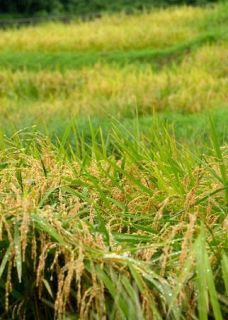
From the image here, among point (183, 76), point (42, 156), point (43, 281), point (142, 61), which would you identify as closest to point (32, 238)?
point (43, 281)

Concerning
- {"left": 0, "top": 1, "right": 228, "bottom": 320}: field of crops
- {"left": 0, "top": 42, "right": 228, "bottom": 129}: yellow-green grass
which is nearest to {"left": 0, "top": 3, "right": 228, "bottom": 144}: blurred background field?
{"left": 0, "top": 42, "right": 228, "bottom": 129}: yellow-green grass

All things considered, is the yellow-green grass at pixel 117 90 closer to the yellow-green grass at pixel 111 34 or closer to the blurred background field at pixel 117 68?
the blurred background field at pixel 117 68

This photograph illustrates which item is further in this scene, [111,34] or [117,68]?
[111,34]

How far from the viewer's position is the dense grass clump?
8.87 ft

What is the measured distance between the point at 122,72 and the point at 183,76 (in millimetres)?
1165

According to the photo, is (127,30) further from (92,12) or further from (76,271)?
(76,271)

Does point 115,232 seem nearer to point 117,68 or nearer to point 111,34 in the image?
point 117,68

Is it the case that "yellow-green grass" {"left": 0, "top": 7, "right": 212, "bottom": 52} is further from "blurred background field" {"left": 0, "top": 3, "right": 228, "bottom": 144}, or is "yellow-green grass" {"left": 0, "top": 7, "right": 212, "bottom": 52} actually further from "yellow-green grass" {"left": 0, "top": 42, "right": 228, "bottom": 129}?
"yellow-green grass" {"left": 0, "top": 42, "right": 228, "bottom": 129}

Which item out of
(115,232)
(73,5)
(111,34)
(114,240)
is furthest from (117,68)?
(73,5)

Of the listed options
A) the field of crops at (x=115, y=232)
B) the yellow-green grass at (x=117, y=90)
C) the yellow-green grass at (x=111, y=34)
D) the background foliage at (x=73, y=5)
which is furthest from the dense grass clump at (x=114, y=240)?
A: the background foliage at (x=73, y=5)

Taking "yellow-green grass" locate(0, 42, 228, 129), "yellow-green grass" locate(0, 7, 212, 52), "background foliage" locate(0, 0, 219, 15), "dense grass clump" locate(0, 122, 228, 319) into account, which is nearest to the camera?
"dense grass clump" locate(0, 122, 228, 319)

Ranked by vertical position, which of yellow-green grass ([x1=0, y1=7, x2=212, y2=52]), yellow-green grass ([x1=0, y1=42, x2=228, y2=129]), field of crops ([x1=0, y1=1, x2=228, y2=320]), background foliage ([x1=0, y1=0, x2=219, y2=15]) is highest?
field of crops ([x1=0, y1=1, x2=228, y2=320])

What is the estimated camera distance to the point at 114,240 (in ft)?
9.79

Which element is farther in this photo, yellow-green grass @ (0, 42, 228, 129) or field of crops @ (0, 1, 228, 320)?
yellow-green grass @ (0, 42, 228, 129)
